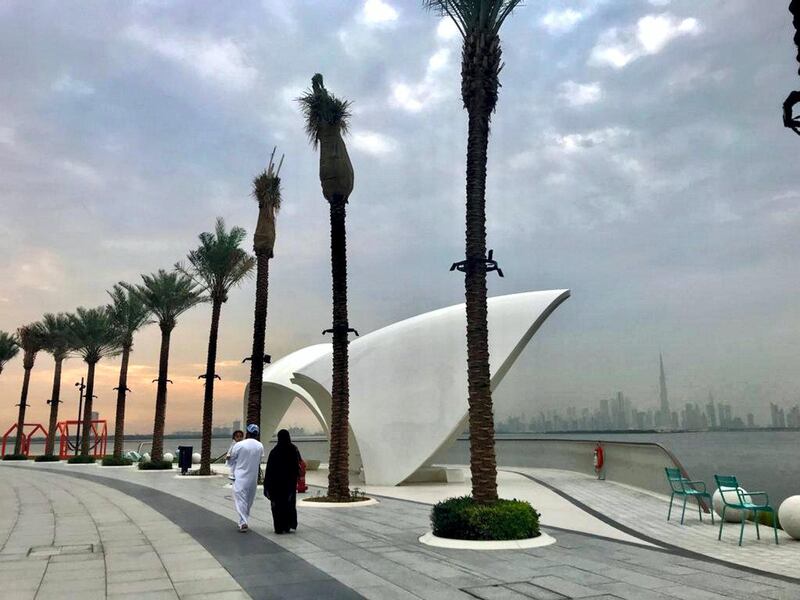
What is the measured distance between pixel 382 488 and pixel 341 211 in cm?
804

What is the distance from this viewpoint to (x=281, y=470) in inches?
367

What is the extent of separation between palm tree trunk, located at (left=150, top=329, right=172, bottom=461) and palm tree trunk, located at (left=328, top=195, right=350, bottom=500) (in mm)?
17820

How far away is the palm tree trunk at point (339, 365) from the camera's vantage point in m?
13.6

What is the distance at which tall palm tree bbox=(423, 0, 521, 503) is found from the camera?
899 cm

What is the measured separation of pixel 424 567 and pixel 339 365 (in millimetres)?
7750

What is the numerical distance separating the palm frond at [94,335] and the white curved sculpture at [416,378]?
2183 centimetres

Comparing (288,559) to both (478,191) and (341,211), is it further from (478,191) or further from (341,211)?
(341,211)

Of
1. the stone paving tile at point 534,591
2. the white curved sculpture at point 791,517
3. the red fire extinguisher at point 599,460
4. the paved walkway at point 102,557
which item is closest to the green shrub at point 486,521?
the stone paving tile at point 534,591

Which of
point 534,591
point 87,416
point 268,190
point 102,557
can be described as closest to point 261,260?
point 268,190

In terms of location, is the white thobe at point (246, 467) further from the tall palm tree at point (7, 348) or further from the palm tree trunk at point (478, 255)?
the tall palm tree at point (7, 348)

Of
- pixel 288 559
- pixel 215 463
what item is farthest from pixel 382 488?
pixel 215 463

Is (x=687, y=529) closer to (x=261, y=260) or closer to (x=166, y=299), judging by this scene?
(x=261, y=260)

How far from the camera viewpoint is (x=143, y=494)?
52.7ft

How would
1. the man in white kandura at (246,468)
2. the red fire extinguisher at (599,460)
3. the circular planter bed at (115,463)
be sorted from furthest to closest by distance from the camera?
1. the circular planter bed at (115,463)
2. the red fire extinguisher at (599,460)
3. the man in white kandura at (246,468)
